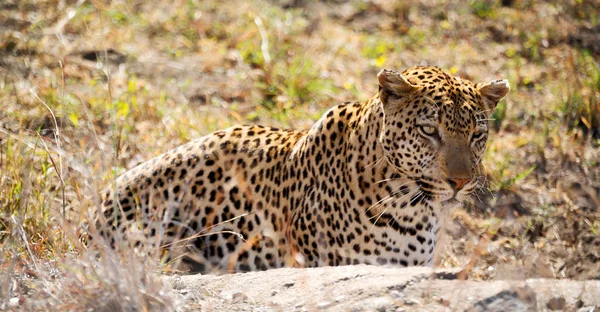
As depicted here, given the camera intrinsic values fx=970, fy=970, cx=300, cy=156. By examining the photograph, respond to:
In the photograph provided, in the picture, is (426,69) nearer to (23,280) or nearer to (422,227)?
(422,227)

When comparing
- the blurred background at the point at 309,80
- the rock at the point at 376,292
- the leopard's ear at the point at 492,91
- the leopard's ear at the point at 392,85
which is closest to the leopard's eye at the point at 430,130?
the leopard's ear at the point at 392,85

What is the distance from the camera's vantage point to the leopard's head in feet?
19.0

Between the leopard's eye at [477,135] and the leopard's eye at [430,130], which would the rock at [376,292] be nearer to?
the leopard's eye at [430,130]

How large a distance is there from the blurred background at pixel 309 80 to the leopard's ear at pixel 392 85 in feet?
4.89

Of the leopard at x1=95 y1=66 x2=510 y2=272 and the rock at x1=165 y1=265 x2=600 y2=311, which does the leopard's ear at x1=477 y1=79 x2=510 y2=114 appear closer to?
the leopard at x1=95 y1=66 x2=510 y2=272

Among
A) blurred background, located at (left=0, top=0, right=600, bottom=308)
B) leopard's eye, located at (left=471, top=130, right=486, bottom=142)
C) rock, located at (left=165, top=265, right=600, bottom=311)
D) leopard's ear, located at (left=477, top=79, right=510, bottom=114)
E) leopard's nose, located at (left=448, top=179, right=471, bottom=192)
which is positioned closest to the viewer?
rock, located at (left=165, top=265, right=600, bottom=311)

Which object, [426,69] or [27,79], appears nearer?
[426,69]

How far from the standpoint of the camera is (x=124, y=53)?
1055 centimetres

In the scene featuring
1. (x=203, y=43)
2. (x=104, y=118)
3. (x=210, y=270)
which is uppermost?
(x=203, y=43)

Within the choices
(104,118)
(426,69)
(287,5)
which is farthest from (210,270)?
(287,5)

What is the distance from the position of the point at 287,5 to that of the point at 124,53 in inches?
98.9

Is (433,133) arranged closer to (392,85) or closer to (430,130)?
(430,130)

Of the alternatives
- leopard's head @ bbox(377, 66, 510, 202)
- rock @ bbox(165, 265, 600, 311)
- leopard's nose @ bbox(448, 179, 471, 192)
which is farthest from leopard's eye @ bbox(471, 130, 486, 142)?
rock @ bbox(165, 265, 600, 311)

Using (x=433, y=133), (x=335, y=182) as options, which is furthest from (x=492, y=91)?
(x=335, y=182)
